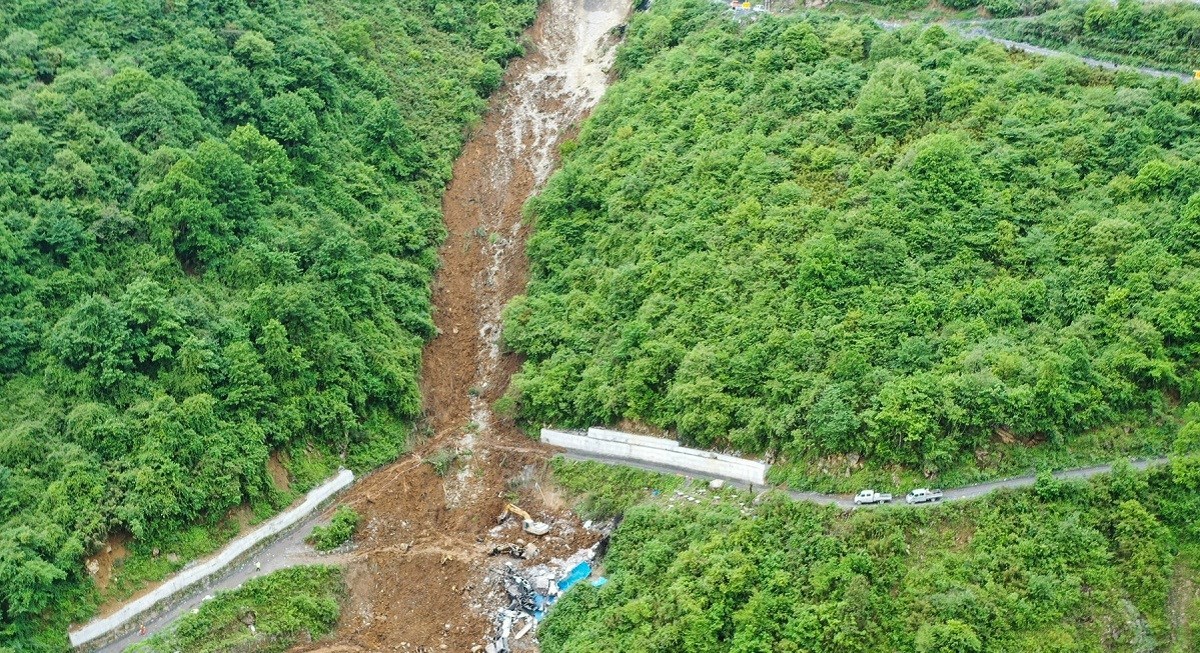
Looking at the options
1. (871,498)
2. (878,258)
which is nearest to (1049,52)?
(878,258)

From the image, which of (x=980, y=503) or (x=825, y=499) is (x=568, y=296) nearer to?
(x=825, y=499)

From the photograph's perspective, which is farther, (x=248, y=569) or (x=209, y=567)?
(x=248, y=569)

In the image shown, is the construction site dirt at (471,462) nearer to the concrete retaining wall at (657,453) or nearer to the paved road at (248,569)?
the concrete retaining wall at (657,453)

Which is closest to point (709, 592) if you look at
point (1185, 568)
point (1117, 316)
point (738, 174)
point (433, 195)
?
point (1185, 568)

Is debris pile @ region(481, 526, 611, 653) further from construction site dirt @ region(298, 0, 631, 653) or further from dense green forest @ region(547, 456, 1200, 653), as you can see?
dense green forest @ region(547, 456, 1200, 653)

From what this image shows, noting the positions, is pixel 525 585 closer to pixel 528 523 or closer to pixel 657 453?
pixel 528 523

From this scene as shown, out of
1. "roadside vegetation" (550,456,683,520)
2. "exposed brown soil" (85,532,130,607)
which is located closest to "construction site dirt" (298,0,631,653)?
"roadside vegetation" (550,456,683,520)
